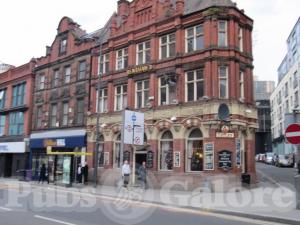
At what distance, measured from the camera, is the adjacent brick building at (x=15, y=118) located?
38.8 metres

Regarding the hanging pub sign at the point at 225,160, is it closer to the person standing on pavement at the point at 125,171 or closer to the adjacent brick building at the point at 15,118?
the person standing on pavement at the point at 125,171

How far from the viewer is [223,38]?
82.8 ft

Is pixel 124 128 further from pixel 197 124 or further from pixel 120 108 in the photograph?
pixel 120 108

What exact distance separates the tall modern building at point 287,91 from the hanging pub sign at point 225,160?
103 feet

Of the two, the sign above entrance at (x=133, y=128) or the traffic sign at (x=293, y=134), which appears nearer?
the traffic sign at (x=293, y=134)

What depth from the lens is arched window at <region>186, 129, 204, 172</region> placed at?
80.9ft

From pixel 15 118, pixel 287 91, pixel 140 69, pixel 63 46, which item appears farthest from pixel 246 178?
pixel 287 91

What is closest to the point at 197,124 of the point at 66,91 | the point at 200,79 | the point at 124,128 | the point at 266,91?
the point at 200,79

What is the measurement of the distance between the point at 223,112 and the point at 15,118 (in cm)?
2488

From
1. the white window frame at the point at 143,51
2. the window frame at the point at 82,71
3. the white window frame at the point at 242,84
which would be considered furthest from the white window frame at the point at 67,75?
the white window frame at the point at 242,84

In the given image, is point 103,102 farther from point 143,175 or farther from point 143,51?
point 143,175

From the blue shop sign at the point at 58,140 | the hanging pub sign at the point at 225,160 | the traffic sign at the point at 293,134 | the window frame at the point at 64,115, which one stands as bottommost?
the hanging pub sign at the point at 225,160

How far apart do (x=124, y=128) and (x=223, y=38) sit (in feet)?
27.8

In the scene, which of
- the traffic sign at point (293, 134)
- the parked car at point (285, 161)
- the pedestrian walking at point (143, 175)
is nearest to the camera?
the traffic sign at point (293, 134)
